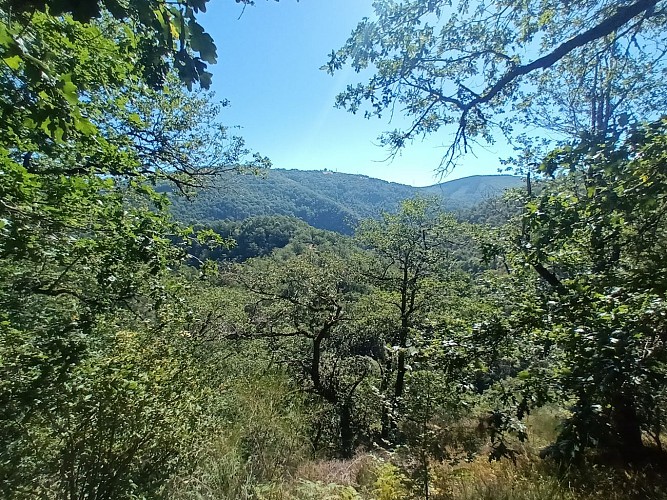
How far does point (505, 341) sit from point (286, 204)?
154 meters

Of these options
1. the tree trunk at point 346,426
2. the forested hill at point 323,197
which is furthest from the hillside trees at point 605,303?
the forested hill at point 323,197

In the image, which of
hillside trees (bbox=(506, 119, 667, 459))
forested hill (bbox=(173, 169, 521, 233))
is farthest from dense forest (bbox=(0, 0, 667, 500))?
forested hill (bbox=(173, 169, 521, 233))

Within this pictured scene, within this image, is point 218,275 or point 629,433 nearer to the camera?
point 218,275

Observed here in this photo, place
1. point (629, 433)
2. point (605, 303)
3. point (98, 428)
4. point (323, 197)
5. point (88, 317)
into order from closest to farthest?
point (605, 303) < point (98, 428) < point (88, 317) < point (629, 433) < point (323, 197)

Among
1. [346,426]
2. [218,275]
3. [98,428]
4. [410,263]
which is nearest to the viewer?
[98,428]

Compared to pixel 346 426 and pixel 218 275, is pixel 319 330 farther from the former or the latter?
pixel 218 275

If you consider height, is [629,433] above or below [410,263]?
below

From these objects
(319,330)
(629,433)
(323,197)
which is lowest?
(629,433)

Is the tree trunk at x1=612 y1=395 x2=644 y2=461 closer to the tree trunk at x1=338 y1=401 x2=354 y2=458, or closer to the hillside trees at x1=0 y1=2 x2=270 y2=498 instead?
Result: the tree trunk at x1=338 y1=401 x2=354 y2=458

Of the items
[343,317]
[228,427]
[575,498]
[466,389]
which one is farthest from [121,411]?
[343,317]

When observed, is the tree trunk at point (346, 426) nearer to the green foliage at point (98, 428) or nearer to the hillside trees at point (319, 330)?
the hillside trees at point (319, 330)

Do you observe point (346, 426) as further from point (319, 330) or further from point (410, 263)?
point (410, 263)

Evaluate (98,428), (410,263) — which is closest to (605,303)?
(98,428)

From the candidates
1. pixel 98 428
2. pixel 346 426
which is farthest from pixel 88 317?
pixel 346 426
